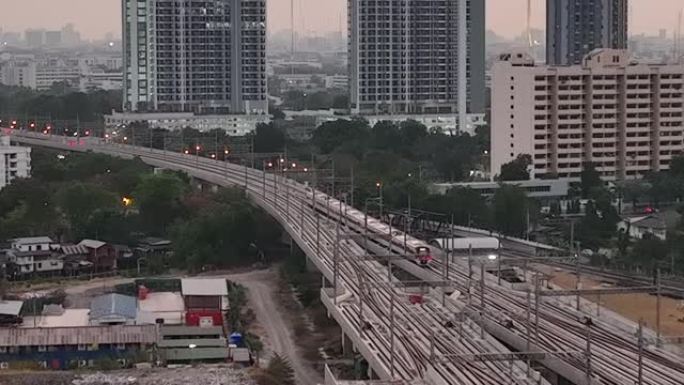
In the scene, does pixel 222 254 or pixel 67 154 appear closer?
pixel 222 254

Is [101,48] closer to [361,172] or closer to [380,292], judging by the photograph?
[361,172]

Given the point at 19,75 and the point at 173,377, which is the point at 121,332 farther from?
the point at 19,75

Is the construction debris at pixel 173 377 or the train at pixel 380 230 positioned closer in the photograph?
the construction debris at pixel 173 377

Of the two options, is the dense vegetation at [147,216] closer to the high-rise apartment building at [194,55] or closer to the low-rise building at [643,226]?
the low-rise building at [643,226]

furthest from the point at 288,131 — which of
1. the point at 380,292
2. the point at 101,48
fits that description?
the point at 101,48

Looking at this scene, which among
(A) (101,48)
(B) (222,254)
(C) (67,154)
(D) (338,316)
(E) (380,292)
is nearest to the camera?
(D) (338,316)

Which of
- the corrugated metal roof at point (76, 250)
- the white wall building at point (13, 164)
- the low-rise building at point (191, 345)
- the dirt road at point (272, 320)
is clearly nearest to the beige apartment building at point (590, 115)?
the dirt road at point (272, 320)

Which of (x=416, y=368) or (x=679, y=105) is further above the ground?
(x=679, y=105)
